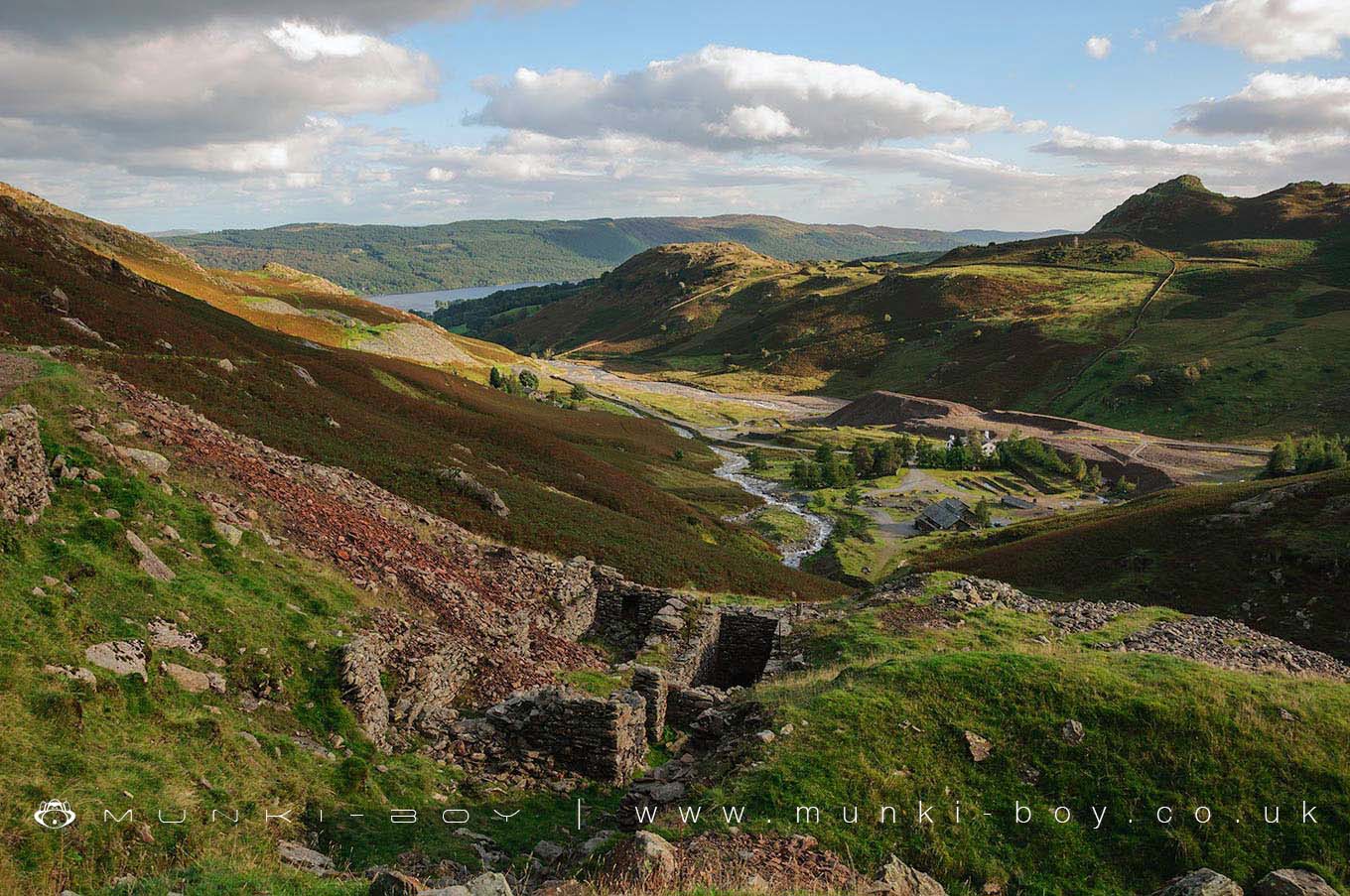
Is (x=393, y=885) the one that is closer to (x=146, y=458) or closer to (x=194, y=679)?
(x=194, y=679)

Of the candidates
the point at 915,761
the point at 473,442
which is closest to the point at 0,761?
the point at 915,761

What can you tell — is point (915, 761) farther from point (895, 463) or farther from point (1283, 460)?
point (895, 463)

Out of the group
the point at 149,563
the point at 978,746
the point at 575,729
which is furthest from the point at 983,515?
the point at 149,563

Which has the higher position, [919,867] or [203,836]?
[203,836]

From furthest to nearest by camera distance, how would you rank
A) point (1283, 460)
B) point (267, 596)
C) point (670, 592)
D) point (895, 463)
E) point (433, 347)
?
point (433, 347) → point (895, 463) → point (1283, 460) → point (670, 592) → point (267, 596)

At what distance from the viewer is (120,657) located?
1160cm

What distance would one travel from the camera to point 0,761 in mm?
8719

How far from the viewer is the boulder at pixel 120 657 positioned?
1130 cm

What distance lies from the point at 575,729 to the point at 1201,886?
11522 millimetres

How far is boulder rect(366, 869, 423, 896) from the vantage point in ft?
26.3

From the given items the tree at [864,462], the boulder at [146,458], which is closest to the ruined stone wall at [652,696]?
the boulder at [146,458]

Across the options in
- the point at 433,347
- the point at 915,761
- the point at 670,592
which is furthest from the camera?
the point at 433,347

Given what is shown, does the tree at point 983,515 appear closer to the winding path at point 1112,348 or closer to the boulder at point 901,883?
the boulder at point 901,883

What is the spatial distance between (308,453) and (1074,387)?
165 metres
